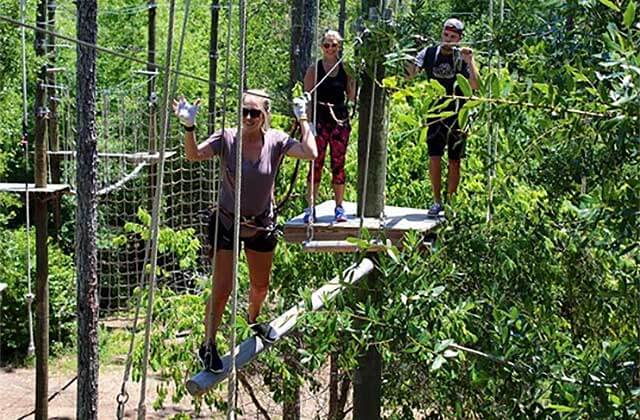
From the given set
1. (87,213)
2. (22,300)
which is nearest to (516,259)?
(87,213)

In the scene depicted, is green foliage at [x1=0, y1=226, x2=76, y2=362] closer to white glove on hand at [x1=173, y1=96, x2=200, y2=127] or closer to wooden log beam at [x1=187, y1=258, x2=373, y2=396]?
wooden log beam at [x1=187, y1=258, x2=373, y2=396]

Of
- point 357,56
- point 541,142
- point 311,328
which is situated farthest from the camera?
point 357,56

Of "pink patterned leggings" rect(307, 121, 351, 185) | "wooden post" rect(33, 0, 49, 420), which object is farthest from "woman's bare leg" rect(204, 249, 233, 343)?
"wooden post" rect(33, 0, 49, 420)

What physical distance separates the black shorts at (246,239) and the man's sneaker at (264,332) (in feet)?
0.91

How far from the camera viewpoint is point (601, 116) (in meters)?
2.41

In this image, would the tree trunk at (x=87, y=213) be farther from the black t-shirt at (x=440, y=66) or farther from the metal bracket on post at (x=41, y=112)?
the black t-shirt at (x=440, y=66)

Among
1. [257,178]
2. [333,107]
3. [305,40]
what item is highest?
[305,40]

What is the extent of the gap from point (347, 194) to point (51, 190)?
134 inches

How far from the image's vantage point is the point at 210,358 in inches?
145

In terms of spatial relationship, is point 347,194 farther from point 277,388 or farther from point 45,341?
point 45,341

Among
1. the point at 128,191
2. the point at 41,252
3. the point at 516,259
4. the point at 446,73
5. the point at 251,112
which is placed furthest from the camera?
the point at 128,191

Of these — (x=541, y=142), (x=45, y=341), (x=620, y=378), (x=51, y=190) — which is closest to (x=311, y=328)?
(x=541, y=142)

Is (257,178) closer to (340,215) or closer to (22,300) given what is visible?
(340,215)

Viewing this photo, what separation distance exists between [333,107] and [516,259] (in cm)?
129
